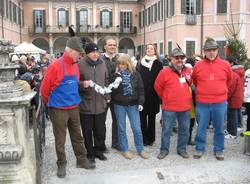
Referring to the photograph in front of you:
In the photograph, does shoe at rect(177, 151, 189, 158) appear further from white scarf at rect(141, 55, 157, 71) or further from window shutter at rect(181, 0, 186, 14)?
window shutter at rect(181, 0, 186, 14)

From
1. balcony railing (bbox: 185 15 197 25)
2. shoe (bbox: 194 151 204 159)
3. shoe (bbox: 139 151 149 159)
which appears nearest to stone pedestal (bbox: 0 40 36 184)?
shoe (bbox: 139 151 149 159)

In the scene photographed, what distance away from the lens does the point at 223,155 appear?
19.2 ft

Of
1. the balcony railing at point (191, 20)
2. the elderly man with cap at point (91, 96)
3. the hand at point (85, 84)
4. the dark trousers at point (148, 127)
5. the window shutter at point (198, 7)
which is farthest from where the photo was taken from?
the balcony railing at point (191, 20)

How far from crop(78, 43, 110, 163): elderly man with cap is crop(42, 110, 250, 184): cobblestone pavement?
0.41 meters

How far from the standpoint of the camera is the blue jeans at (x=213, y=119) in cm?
571

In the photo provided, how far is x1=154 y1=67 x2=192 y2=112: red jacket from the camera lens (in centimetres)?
567

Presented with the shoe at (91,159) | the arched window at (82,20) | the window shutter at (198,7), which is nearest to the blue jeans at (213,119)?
the shoe at (91,159)

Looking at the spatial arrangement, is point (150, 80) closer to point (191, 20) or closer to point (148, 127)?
point (148, 127)

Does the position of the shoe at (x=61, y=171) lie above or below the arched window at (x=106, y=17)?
below

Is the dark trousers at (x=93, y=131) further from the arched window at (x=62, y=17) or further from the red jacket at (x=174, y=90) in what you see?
the arched window at (x=62, y=17)

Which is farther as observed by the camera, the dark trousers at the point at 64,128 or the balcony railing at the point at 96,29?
the balcony railing at the point at 96,29

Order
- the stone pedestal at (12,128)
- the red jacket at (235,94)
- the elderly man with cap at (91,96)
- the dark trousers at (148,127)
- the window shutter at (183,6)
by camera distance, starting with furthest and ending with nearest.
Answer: the window shutter at (183,6)
the red jacket at (235,94)
the dark trousers at (148,127)
the elderly man with cap at (91,96)
the stone pedestal at (12,128)

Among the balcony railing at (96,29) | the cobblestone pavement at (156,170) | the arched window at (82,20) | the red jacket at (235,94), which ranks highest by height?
the arched window at (82,20)

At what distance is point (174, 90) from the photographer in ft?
18.6
